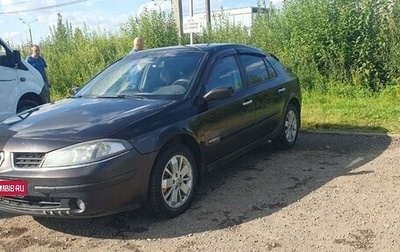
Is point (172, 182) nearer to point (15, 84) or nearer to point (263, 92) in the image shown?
point (263, 92)

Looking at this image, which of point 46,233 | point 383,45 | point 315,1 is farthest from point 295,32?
point 46,233

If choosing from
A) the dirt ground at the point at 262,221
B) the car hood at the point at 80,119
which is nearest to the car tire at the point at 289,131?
the dirt ground at the point at 262,221

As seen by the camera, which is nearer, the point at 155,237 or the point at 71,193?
the point at 71,193

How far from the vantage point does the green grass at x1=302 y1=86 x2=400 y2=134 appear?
8.48 m

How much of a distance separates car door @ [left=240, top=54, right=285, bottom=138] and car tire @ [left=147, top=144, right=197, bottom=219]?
1461 mm

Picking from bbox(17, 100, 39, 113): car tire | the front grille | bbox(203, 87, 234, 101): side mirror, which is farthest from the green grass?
the front grille

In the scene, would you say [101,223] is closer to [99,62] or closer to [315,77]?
[315,77]

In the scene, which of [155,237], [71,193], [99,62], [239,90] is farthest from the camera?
[99,62]

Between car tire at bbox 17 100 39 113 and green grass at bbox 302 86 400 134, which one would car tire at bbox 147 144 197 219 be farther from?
car tire at bbox 17 100 39 113

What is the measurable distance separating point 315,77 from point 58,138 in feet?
29.7

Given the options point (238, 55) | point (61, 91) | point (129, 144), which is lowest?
point (61, 91)

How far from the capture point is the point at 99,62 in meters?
16.6

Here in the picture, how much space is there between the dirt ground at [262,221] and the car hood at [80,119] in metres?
Answer: 0.91

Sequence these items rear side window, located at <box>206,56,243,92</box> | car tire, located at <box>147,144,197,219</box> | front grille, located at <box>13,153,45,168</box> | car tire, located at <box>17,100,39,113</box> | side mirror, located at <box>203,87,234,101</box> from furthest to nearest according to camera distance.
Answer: car tire, located at <box>17,100,39,113</box> → rear side window, located at <box>206,56,243,92</box> → side mirror, located at <box>203,87,234,101</box> → car tire, located at <box>147,144,197,219</box> → front grille, located at <box>13,153,45,168</box>
